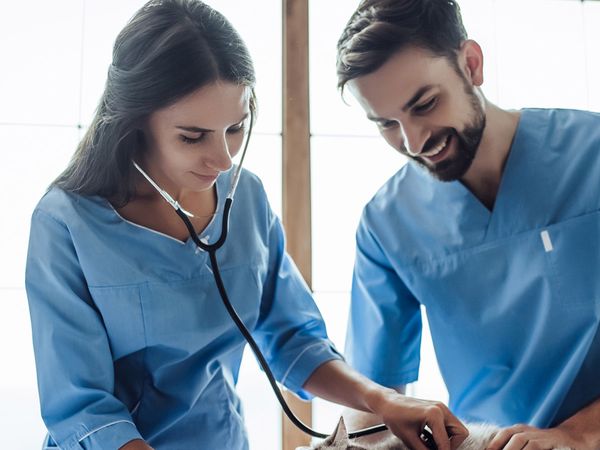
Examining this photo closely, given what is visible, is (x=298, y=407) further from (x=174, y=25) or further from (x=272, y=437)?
(x=174, y=25)

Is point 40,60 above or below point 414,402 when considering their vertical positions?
above

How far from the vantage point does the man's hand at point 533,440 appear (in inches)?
40.5

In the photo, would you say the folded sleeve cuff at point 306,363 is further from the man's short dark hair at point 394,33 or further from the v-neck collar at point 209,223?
the man's short dark hair at point 394,33

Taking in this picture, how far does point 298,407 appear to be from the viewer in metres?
1.97

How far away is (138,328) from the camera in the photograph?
1.12m

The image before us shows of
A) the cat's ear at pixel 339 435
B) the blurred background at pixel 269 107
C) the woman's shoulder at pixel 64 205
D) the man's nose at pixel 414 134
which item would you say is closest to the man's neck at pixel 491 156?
the man's nose at pixel 414 134

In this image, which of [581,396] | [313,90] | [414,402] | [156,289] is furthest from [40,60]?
[581,396]

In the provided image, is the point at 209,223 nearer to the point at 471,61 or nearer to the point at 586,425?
the point at 471,61

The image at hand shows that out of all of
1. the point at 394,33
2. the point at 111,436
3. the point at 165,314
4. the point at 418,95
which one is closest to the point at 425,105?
the point at 418,95

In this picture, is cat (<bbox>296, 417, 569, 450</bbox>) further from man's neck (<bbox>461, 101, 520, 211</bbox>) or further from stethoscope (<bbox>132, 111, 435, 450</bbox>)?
man's neck (<bbox>461, 101, 520, 211</bbox>)

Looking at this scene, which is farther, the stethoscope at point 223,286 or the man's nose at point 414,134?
the man's nose at point 414,134

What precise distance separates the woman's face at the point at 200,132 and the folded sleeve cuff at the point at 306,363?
37 centimetres

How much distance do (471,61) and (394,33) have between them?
Answer: 0.18m

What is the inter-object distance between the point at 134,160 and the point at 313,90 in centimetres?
110
